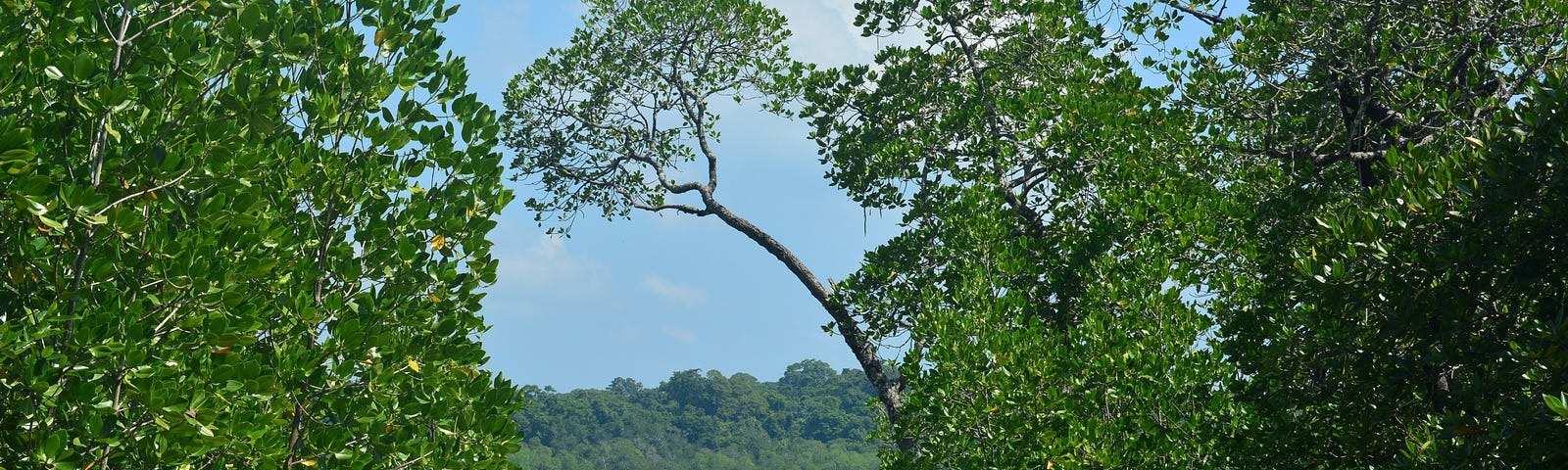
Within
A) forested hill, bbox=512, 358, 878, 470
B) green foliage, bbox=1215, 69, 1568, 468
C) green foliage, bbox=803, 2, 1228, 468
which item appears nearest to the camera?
green foliage, bbox=1215, 69, 1568, 468

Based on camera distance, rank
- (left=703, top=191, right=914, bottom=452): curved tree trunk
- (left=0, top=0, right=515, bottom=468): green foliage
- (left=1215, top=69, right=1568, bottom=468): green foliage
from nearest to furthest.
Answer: (left=0, top=0, right=515, bottom=468): green foliage → (left=1215, top=69, right=1568, bottom=468): green foliage → (left=703, top=191, right=914, bottom=452): curved tree trunk

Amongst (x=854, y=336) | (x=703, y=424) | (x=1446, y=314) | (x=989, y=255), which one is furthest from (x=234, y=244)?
(x=703, y=424)

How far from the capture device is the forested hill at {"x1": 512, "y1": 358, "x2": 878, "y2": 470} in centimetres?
9169

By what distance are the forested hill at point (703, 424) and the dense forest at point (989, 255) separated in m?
76.7

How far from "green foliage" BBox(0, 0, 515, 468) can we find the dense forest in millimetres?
19

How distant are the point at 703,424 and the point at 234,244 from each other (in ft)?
326

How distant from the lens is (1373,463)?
6.94 metres

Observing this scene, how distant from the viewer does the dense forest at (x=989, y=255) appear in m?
4.95

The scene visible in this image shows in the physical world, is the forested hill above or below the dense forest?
above

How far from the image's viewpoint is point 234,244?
529 centimetres

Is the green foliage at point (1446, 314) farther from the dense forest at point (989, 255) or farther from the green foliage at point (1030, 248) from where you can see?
the green foliage at point (1030, 248)

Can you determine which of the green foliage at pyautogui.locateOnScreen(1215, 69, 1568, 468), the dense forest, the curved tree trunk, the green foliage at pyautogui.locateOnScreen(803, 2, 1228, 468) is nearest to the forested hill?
the curved tree trunk

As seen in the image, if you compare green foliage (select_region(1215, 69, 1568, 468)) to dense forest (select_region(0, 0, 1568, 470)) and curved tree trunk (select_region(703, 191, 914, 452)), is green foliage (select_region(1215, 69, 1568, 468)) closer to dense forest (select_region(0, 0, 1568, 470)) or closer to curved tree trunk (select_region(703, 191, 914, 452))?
dense forest (select_region(0, 0, 1568, 470))

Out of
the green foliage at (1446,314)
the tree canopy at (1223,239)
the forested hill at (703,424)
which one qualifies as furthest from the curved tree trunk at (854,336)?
the forested hill at (703,424)
